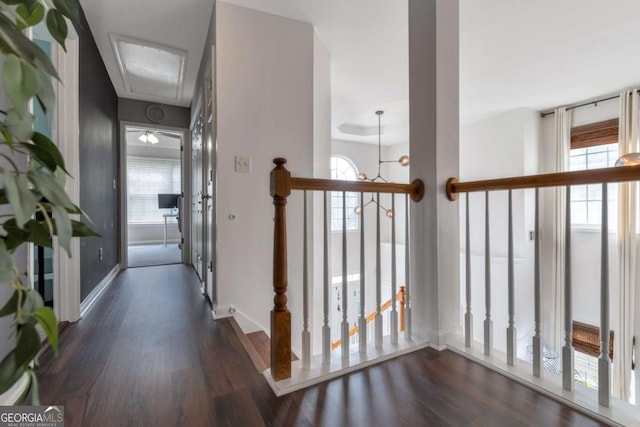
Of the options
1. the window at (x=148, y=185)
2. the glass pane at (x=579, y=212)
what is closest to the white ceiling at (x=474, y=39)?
the glass pane at (x=579, y=212)

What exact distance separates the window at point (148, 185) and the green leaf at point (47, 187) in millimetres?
7578

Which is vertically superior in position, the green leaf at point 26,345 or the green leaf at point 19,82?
the green leaf at point 19,82

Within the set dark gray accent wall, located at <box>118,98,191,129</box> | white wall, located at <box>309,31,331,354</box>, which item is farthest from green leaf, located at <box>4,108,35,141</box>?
dark gray accent wall, located at <box>118,98,191,129</box>

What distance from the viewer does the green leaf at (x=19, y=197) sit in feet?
1.18

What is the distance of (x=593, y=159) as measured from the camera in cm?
434

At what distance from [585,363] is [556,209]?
2378mm

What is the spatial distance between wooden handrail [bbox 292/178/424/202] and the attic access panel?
2.53m

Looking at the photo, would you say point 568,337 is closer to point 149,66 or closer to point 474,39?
point 474,39

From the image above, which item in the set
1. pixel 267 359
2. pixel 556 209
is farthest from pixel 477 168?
pixel 267 359

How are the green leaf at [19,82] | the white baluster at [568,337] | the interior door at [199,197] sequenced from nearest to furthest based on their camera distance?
the green leaf at [19,82] < the white baluster at [568,337] < the interior door at [199,197]

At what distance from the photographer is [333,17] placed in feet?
7.80

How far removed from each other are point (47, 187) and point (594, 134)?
19.5ft

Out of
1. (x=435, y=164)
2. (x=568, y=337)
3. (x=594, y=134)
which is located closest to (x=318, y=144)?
(x=435, y=164)

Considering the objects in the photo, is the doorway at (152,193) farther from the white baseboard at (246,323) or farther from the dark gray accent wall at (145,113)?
the white baseboard at (246,323)
